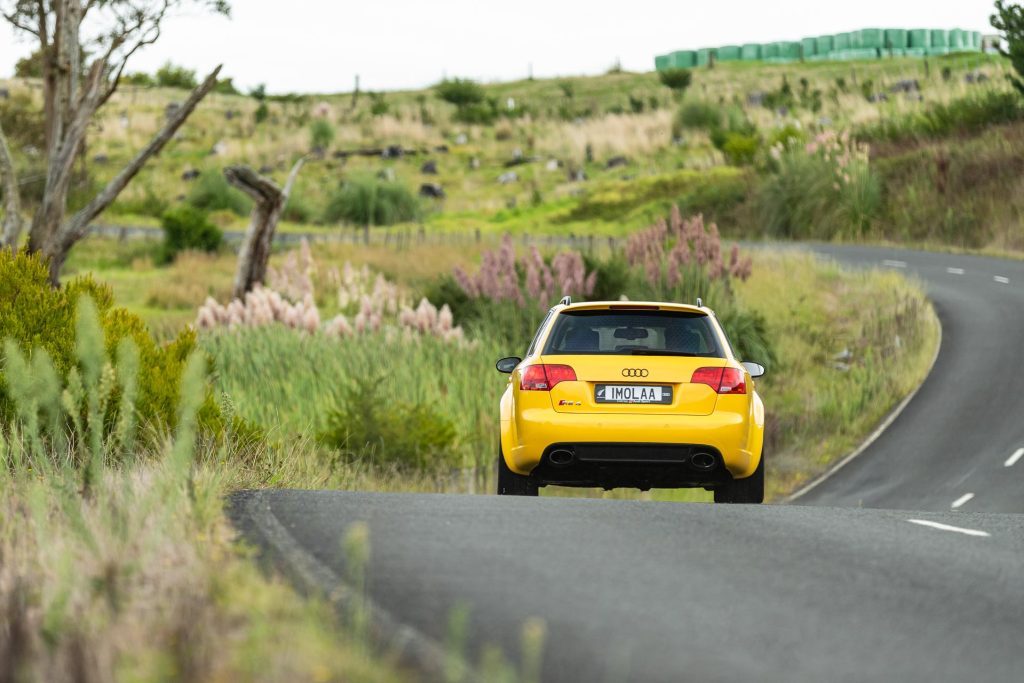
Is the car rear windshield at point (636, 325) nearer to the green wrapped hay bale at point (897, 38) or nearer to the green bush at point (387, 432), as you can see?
the green bush at point (387, 432)

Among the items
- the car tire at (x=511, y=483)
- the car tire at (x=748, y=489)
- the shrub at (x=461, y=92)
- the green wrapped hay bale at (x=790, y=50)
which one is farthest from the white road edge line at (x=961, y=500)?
the green wrapped hay bale at (x=790, y=50)

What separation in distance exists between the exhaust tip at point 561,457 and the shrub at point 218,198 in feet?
146

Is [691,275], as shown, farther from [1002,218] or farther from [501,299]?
[1002,218]

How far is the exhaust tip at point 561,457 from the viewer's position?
1105 centimetres

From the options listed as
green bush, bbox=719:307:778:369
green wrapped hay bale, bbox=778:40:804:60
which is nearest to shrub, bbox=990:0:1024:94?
green bush, bbox=719:307:778:369

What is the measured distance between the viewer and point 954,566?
8258mm

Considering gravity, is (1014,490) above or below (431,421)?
below

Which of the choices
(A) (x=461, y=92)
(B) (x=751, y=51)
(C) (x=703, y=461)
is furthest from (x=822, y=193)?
(B) (x=751, y=51)

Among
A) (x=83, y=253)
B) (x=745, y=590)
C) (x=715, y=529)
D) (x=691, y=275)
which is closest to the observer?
(x=745, y=590)

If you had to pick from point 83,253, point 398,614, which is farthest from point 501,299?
point 83,253

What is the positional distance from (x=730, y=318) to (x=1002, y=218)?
15203mm

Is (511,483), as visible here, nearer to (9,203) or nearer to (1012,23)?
(9,203)

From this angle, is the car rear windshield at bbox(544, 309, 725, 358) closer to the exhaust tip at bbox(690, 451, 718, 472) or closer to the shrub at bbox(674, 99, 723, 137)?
the exhaust tip at bbox(690, 451, 718, 472)

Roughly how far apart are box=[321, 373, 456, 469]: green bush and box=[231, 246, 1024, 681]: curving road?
5.82 metres
